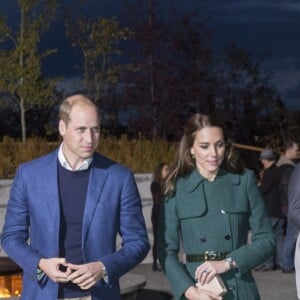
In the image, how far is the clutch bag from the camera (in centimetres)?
466

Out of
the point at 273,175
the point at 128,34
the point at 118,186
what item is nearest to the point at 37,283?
the point at 118,186

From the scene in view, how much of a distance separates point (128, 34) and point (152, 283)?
9132 mm

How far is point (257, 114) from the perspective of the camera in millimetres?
23938

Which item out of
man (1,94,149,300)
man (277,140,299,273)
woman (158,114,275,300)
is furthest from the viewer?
man (277,140,299,273)

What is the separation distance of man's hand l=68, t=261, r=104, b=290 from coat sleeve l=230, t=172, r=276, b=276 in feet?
2.26

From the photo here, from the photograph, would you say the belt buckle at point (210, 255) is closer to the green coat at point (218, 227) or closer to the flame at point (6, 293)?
the green coat at point (218, 227)

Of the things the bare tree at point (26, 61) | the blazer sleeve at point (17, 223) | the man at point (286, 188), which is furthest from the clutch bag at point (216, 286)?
the bare tree at point (26, 61)

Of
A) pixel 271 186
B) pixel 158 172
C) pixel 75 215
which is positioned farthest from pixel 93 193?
pixel 271 186

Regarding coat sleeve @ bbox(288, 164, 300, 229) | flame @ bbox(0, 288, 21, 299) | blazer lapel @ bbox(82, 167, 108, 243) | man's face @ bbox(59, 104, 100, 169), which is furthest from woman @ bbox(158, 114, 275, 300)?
flame @ bbox(0, 288, 21, 299)

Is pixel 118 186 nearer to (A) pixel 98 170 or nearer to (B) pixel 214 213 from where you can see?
(A) pixel 98 170

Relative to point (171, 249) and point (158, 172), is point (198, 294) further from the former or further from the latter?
point (158, 172)

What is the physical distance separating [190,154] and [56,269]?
943 mm

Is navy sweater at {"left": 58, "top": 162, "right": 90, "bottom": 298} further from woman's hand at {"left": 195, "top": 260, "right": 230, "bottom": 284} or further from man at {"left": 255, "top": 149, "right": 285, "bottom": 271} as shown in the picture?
man at {"left": 255, "top": 149, "right": 285, "bottom": 271}

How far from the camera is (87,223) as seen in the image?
4.59 metres
